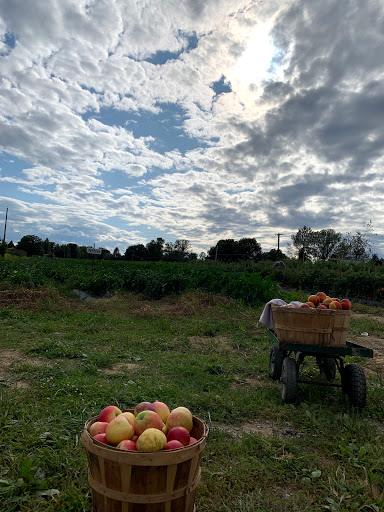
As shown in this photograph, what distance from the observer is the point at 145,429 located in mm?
2199

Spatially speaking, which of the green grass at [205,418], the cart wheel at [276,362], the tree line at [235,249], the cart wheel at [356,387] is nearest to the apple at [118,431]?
the green grass at [205,418]

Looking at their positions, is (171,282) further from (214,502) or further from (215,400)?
(214,502)

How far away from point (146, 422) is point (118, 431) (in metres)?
0.18

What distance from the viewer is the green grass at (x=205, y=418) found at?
9.13 ft

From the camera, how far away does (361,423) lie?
407 centimetres

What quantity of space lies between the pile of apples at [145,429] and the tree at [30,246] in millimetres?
96536

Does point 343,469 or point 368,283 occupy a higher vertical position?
point 368,283

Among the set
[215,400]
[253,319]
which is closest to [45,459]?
[215,400]

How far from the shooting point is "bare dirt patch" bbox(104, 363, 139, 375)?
5793mm

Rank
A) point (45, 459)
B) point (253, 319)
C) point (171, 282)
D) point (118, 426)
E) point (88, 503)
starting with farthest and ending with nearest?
1. point (171, 282)
2. point (253, 319)
3. point (45, 459)
4. point (88, 503)
5. point (118, 426)

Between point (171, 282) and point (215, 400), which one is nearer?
point (215, 400)

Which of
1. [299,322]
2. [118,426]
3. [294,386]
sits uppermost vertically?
[299,322]

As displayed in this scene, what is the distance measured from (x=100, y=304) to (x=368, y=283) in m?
11.9

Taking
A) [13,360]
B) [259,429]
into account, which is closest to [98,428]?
[259,429]
